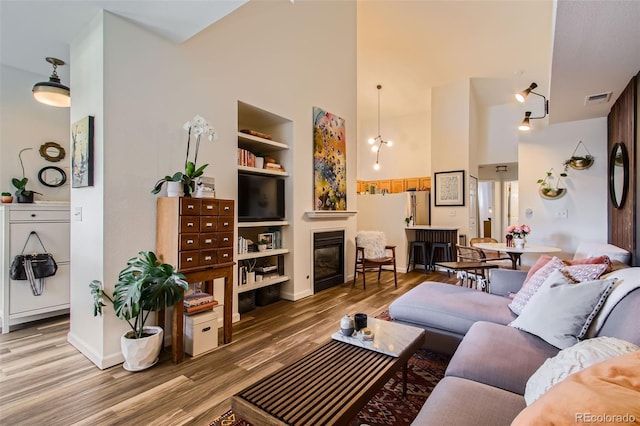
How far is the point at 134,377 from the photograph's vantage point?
2.21 meters

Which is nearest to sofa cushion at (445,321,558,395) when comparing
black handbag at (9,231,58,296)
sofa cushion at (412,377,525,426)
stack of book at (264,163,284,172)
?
sofa cushion at (412,377,525,426)

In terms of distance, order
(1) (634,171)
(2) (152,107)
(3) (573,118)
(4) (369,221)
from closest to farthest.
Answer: (2) (152,107) → (1) (634,171) → (3) (573,118) → (4) (369,221)

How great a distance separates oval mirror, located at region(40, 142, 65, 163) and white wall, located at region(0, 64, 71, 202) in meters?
0.04

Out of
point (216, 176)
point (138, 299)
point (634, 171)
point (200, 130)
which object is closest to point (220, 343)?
point (138, 299)

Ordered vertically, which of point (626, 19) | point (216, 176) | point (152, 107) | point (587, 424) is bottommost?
point (587, 424)

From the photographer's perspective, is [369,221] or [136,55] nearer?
[136,55]

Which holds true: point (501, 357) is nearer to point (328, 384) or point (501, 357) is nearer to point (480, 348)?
point (480, 348)

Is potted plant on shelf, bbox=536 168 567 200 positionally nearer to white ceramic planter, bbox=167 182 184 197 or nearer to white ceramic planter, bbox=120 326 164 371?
white ceramic planter, bbox=167 182 184 197

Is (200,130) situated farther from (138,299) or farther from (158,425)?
(158,425)

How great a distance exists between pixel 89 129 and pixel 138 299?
1.42 metres

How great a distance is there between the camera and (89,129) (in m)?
2.43

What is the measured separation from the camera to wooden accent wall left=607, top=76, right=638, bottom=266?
3.05 meters

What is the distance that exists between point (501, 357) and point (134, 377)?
95.0 inches

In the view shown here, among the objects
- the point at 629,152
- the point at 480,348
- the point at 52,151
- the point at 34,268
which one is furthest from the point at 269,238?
the point at 629,152
